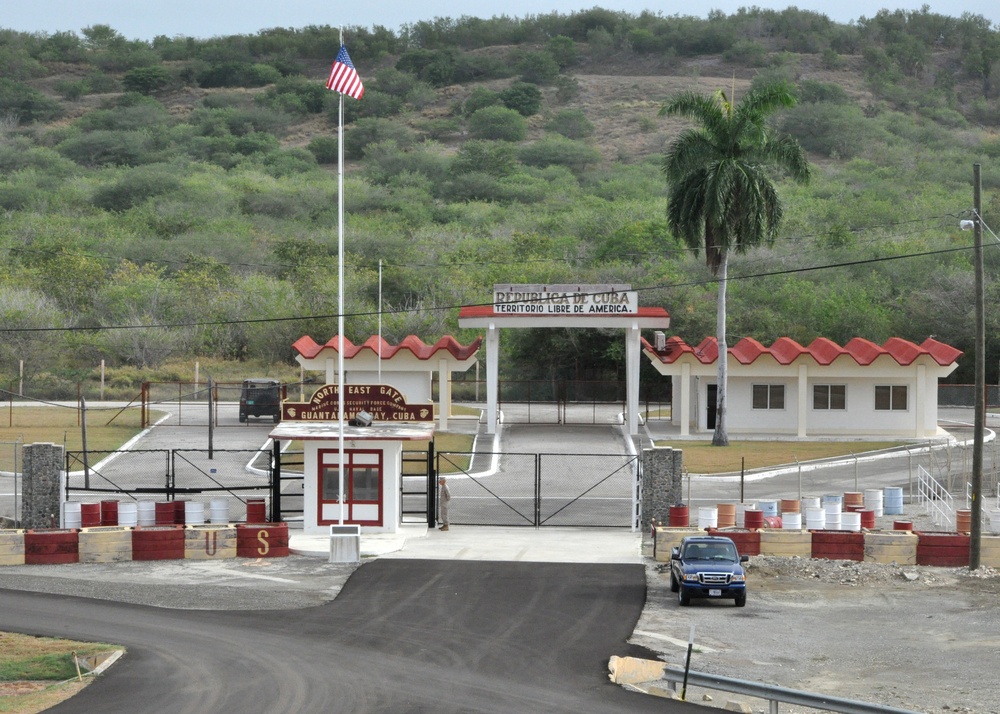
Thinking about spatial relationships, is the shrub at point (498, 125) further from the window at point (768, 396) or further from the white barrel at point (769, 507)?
the white barrel at point (769, 507)

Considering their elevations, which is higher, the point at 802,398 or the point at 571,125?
the point at 571,125

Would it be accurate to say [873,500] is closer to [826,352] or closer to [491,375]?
[826,352]

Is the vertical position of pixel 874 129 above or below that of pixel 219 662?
above

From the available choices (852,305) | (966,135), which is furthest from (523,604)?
(966,135)

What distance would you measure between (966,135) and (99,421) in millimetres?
145431

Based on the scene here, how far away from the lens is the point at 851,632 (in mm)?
23047

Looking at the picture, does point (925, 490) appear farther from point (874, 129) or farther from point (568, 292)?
point (874, 129)

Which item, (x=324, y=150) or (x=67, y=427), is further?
(x=324, y=150)

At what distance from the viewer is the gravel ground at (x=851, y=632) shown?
19.5m

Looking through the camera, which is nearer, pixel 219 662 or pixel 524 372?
pixel 219 662

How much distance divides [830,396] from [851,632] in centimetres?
3244

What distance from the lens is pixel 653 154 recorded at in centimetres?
17000

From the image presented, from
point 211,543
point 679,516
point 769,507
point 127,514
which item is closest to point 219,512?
point 127,514

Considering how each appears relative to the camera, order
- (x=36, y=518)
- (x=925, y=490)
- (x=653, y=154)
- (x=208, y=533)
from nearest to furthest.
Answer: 1. (x=208, y=533)
2. (x=36, y=518)
3. (x=925, y=490)
4. (x=653, y=154)
